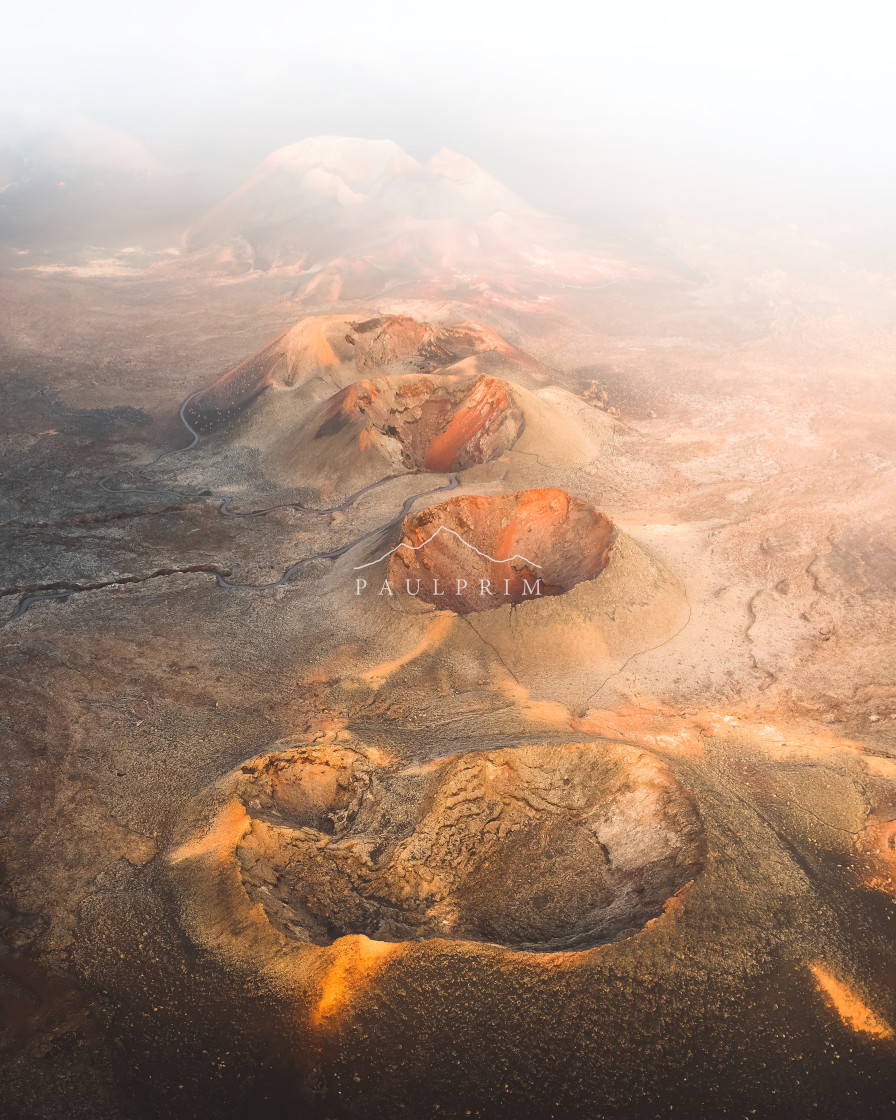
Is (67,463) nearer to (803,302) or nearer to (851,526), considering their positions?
(851,526)

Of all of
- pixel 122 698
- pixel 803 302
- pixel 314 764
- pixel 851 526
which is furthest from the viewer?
pixel 803 302

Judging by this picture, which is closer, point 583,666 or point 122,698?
point 122,698

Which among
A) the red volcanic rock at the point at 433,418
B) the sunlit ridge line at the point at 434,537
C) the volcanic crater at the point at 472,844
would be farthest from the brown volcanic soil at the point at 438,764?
the red volcanic rock at the point at 433,418

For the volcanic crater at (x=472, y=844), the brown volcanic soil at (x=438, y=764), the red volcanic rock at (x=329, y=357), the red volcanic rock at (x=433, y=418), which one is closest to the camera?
the brown volcanic soil at (x=438, y=764)

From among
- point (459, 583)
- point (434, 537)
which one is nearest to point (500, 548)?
point (459, 583)

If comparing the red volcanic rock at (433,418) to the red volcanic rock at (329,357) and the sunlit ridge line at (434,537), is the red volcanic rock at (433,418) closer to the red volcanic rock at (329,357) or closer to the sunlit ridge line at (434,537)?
the red volcanic rock at (329,357)

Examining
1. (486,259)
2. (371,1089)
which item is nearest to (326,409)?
(371,1089)

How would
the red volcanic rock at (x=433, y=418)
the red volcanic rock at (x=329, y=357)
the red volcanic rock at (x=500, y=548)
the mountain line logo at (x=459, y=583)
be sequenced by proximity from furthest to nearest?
1. the red volcanic rock at (x=329, y=357)
2. the red volcanic rock at (x=433, y=418)
3. the red volcanic rock at (x=500, y=548)
4. the mountain line logo at (x=459, y=583)
